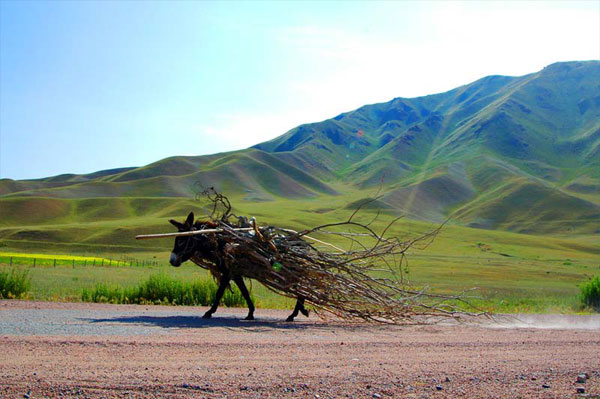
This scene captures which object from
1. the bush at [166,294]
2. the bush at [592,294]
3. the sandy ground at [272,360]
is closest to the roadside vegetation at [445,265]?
the bush at [592,294]

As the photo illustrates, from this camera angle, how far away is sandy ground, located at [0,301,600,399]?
240 inches

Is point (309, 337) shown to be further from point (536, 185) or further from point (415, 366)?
point (536, 185)

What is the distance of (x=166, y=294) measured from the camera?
17547 millimetres

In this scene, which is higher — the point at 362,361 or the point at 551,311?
the point at 362,361

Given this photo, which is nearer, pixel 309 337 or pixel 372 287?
pixel 309 337

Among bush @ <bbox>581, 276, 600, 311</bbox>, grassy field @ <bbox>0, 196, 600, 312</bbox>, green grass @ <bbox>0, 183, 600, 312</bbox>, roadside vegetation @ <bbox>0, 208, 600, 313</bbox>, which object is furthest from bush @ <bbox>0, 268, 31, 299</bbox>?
green grass @ <bbox>0, 183, 600, 312</bbox>

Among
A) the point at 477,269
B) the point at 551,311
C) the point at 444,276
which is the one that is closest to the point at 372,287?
the point at 551,311

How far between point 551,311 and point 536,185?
18855 centimetres

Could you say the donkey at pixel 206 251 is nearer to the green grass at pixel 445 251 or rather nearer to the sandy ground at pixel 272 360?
the sandy ground at pixel 272 360

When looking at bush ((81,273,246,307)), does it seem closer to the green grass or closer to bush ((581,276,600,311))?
bush ((581,276,600,311))

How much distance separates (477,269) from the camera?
58.9m

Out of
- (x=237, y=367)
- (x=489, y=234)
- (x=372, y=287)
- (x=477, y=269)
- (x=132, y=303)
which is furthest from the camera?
(x=489, y=234)

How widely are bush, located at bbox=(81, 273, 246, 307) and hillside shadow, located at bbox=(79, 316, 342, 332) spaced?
4100 mm

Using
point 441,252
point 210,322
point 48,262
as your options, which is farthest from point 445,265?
point 210,322
